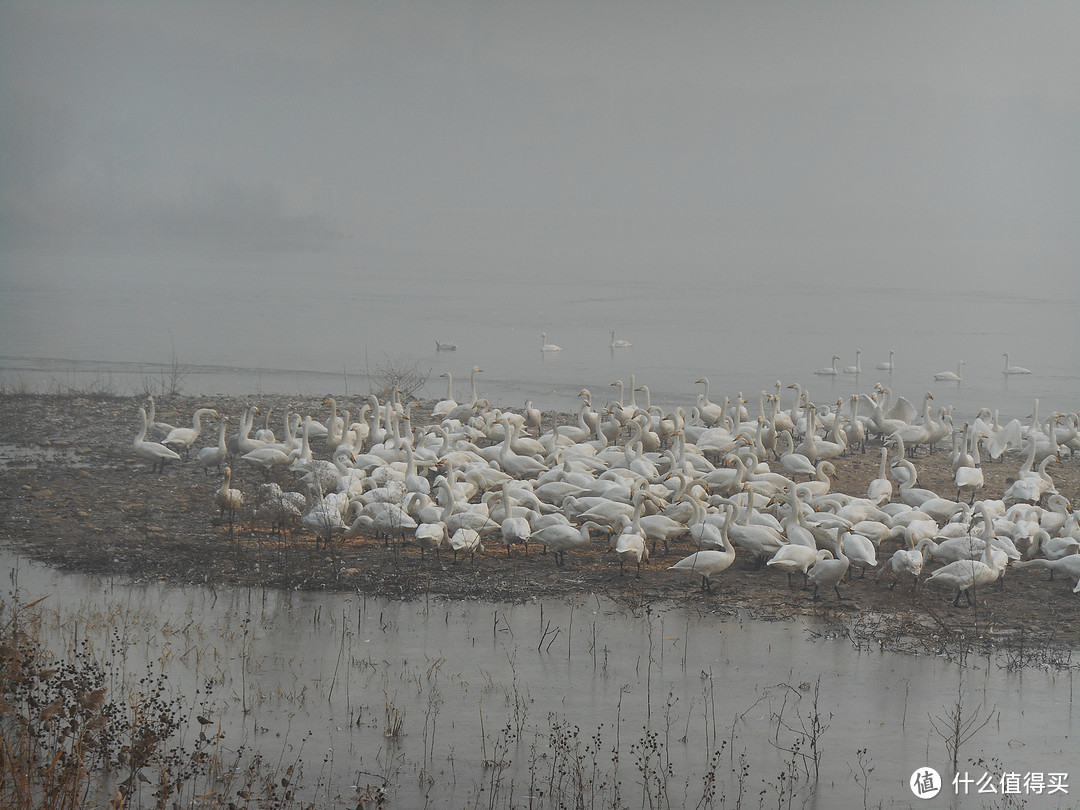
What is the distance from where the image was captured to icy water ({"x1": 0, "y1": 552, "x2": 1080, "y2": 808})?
20.7 ft

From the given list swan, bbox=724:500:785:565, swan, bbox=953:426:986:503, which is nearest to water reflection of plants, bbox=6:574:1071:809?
swan, bbox=724:500:785:565

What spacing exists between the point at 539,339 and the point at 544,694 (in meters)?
33.6

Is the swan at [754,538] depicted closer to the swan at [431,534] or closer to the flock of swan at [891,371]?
the swan at [431,534]

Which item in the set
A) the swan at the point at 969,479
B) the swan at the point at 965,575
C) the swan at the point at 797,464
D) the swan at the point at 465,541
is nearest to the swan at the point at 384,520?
the swan at the point at 465,541

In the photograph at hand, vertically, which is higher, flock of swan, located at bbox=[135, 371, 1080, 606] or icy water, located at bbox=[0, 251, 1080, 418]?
icy water, located at bbox=[0, 251, 1080, 418]

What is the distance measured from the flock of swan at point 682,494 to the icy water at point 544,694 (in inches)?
50.8

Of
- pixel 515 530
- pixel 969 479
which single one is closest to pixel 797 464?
pixel 969 479

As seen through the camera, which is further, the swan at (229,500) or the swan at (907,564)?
the swan at (229,500)

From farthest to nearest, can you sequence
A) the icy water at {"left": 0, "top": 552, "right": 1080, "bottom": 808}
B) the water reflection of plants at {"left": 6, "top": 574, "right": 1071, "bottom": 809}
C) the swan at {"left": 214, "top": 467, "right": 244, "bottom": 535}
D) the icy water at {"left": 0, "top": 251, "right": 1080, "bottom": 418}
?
1. the icy water at {"left": 0, "top": 251, "right": 1080, "bottom": 418}
2. the swan at {"left": 214, "top": 467, "right": 244, "bottom": 535}
3. the icy water at {"left": 0, "top": 552, "right": 1080, "bottom": 808}
4. the water reflection of plants at {"left": 6, "top": 574, "right": 1071, "bottom": 809}

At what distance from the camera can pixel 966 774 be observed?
6.39 m

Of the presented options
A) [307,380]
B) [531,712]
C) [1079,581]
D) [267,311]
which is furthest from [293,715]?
[267,311]

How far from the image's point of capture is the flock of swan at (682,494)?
32.4 ft

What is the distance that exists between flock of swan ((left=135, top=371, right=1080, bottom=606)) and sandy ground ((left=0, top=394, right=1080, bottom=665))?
18 centimetres

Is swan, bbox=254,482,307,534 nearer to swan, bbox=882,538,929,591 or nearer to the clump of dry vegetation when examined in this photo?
the clump of dry vegetation
